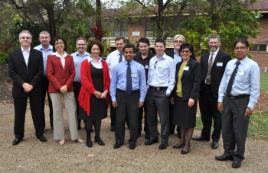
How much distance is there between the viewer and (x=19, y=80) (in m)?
6.23

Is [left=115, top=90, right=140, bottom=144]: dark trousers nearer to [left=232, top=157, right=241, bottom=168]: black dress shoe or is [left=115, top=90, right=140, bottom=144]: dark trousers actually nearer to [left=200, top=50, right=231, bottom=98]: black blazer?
[left=200, top=50, right=231, bottom=98]: black blazer

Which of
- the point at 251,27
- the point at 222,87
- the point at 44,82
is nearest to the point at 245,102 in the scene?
the point at 222,87

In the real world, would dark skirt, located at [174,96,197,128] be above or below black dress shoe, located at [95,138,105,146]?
above

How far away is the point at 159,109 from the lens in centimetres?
631

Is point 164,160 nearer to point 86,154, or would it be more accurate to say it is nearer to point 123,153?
point 123,153

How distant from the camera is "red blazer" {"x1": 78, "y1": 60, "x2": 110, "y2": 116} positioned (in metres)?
6.14

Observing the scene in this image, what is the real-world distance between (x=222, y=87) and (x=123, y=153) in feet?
6.49

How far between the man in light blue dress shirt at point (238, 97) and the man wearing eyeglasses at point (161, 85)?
982 mm

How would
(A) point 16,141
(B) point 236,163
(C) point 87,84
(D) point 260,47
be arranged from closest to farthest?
(B) point 236,163, (C) point 87,84, (A) point 16,141, (D) point 260,47

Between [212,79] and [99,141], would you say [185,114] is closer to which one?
[212,79]

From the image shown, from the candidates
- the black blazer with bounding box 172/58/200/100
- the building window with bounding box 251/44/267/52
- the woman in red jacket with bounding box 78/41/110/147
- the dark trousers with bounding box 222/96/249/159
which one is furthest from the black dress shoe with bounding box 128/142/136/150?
the building window with bounding box 251/44/267/52

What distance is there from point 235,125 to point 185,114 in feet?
2.99

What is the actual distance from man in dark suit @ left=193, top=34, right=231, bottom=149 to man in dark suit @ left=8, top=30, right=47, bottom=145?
116 inches

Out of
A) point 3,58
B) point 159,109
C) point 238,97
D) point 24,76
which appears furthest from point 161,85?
point 3,58
